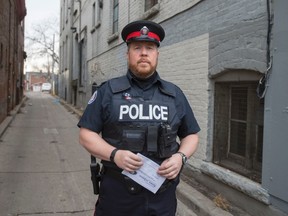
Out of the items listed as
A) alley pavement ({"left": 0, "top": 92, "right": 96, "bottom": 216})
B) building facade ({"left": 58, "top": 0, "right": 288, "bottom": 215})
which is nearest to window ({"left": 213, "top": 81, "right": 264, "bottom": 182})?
building facade ({"left": 58, "top": 0, "right": 288, "bottom": 215})

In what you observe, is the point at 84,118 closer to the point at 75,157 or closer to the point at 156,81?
the point at 156,81

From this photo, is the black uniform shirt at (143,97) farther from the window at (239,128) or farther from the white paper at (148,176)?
the window at (239,128)

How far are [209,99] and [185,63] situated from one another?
1.01 metres

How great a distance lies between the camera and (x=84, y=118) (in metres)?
2.34

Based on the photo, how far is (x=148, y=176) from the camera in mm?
2213

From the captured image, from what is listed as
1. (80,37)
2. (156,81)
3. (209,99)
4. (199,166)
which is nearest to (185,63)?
(209,99)

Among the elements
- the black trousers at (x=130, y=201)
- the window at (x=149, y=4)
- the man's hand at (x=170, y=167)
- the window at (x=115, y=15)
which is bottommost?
the black trousers at (x=130, y=201)

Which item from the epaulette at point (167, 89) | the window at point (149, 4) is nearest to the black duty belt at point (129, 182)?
the epaulette at point (167, 89)

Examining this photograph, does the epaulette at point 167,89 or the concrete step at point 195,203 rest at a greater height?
the epaulette at point 167,89

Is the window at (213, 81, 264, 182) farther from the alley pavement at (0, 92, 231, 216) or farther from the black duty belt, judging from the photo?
the black duty belt

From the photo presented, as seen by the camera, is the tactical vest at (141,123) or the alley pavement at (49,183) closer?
the tactical vest at (141,123)

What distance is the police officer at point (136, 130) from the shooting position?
2221 millimetres

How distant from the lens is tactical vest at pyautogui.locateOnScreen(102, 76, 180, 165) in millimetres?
2215

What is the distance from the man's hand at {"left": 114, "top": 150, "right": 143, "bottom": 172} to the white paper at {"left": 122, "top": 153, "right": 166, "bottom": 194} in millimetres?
52
